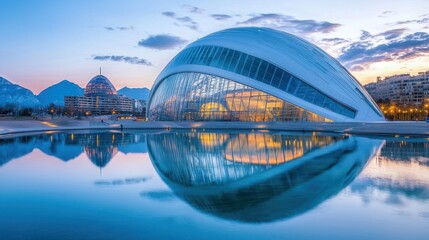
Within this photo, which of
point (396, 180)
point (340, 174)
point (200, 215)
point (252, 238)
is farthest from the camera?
point (340, 174)

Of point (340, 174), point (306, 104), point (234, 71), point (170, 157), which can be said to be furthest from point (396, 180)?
point (234, 71)

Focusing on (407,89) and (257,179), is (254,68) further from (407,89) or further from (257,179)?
(407,89)

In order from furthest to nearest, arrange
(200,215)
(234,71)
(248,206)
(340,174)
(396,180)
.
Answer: (234,71), (340,174), (396,180), (248,206), (200,215)

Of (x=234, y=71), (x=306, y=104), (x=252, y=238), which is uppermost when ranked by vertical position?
(x=234, y=71)

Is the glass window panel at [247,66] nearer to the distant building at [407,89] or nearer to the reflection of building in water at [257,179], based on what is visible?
the reflection of building in water at [257,179]

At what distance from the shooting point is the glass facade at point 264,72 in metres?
40.7

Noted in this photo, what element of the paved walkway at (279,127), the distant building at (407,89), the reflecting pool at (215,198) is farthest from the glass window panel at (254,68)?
the distant building at (407,89)

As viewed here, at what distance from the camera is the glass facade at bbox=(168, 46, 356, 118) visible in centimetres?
4066

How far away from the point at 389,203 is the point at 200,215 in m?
4.33

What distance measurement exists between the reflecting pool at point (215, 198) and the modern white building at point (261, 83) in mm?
25969

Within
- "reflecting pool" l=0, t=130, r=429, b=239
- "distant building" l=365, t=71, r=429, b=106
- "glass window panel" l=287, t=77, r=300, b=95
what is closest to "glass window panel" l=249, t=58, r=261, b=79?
"glass window panel" l=287, t=77, r=300, b=95

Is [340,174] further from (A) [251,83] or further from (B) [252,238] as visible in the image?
(A) [251,83]

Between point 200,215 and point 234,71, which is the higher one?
point 234,71

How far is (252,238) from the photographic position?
624cm
